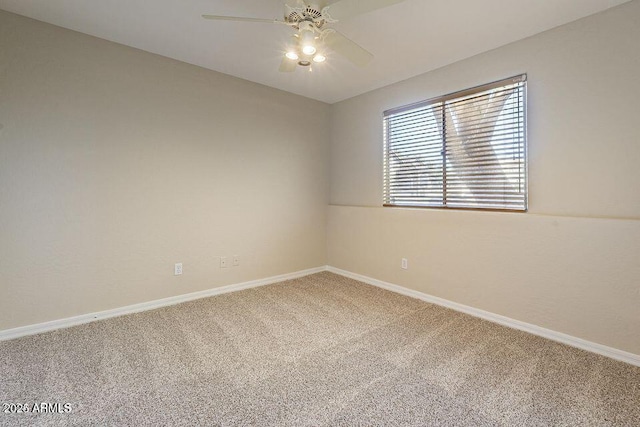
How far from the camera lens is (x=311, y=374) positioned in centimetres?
179

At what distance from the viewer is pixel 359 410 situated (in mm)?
1495

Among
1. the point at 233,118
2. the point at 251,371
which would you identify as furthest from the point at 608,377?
the point at 233,118

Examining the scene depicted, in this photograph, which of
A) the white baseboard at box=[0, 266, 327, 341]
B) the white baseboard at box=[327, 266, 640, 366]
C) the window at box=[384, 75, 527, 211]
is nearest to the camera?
the white baseboard at box=[327, 266, 640, 366]

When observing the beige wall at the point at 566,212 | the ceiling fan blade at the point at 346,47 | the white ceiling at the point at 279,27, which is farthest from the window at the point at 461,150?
the ceiling fan blade at the point at 346,47

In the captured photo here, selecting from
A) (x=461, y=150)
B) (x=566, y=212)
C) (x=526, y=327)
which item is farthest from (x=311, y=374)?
(x=461, y=150)

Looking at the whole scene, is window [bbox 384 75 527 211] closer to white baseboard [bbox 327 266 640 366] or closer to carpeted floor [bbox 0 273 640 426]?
white baseboard [bbox 327 266 640 366]

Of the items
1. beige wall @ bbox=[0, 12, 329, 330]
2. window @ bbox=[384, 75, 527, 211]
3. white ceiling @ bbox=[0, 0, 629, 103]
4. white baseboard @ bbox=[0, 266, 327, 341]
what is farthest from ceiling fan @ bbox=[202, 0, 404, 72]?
white baseboard @ bbox=[0, 266, 327, 341]

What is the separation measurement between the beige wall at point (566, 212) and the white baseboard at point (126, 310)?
1947 mm

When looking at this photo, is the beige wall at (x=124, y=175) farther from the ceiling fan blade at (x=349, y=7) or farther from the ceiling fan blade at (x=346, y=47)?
the ceiling fan blade at (x=349, y=7)

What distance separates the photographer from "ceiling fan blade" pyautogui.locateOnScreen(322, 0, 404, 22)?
151cm

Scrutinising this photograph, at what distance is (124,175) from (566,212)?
150 inches

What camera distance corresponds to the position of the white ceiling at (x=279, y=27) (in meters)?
2.08

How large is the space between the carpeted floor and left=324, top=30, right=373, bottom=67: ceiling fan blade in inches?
83.2

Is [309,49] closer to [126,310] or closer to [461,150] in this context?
[461,150]
